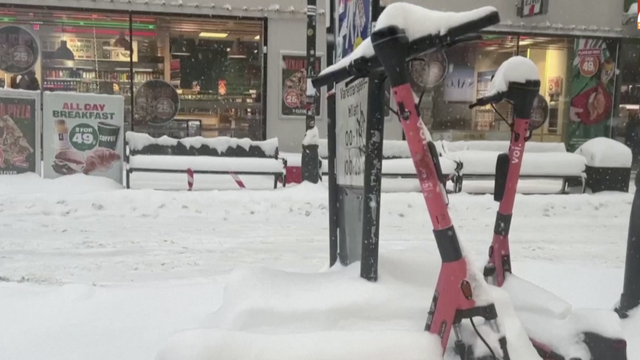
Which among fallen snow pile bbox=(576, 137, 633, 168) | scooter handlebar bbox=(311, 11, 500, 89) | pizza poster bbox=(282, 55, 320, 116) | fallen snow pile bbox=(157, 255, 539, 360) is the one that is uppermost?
pizza poster bbox=(282, 55, 320, 116)

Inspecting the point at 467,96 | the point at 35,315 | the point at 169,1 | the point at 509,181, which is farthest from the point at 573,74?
the point at 35,315

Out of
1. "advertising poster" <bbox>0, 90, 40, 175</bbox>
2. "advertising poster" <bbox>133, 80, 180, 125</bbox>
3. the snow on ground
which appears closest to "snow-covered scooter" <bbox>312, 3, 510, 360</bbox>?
the snow on ground

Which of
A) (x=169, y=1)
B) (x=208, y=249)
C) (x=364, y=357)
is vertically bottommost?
(x=208, y=249)

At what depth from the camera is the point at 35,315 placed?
4199mm

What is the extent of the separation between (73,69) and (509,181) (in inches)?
543

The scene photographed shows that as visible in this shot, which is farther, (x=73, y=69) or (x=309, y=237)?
(x=73, y=69)

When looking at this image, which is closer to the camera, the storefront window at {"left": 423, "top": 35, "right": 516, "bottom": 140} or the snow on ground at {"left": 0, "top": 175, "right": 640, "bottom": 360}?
the snow on ground at {"left": 0, "top": 175, "right": 640, "bottom": 360}

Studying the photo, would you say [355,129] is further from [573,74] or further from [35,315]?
[573,74]

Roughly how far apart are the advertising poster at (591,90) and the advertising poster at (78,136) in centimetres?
1312

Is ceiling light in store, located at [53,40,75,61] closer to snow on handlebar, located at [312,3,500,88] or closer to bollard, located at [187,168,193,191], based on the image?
bollard, located at [187,168,193,191]

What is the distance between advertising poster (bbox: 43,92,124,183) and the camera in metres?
10.7

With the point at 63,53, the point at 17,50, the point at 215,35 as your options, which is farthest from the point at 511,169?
the point at 17,50

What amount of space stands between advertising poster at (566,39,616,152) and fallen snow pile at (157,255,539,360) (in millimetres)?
15816

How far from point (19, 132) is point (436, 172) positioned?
10.6m
